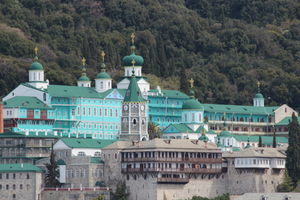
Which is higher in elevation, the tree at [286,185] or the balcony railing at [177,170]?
the balcony railing at [177,170]

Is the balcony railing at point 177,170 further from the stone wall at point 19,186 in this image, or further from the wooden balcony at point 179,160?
the stone wall at point 19,186

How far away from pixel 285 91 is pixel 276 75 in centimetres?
545

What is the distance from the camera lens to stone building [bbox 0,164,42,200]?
143375mm

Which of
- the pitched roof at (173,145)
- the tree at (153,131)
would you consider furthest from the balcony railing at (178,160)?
the tree at (153,131)

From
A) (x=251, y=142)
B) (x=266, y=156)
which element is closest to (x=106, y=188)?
(x=266, y=156)

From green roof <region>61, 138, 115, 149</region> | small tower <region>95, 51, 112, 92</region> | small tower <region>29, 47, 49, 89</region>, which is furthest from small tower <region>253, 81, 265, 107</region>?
green roof <region>61, 138, 115, 149</region>

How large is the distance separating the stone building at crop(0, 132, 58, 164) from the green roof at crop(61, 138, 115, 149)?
3589 millimetres

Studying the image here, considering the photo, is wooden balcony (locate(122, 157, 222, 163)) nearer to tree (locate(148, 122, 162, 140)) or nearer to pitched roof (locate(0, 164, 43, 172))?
pitched roof (locate(0, 164, 43, 172))

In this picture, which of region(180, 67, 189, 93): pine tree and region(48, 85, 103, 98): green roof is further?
region(180, 67, 189, 93): pine tree

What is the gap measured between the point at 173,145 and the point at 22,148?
15.9 metres

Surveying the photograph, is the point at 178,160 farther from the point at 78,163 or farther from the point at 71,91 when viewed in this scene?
the point at 71,91

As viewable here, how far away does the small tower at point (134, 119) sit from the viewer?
507 feet

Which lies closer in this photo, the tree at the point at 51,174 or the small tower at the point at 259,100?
the tree at the point at 51,174

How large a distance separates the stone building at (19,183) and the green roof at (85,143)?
6.50 m
